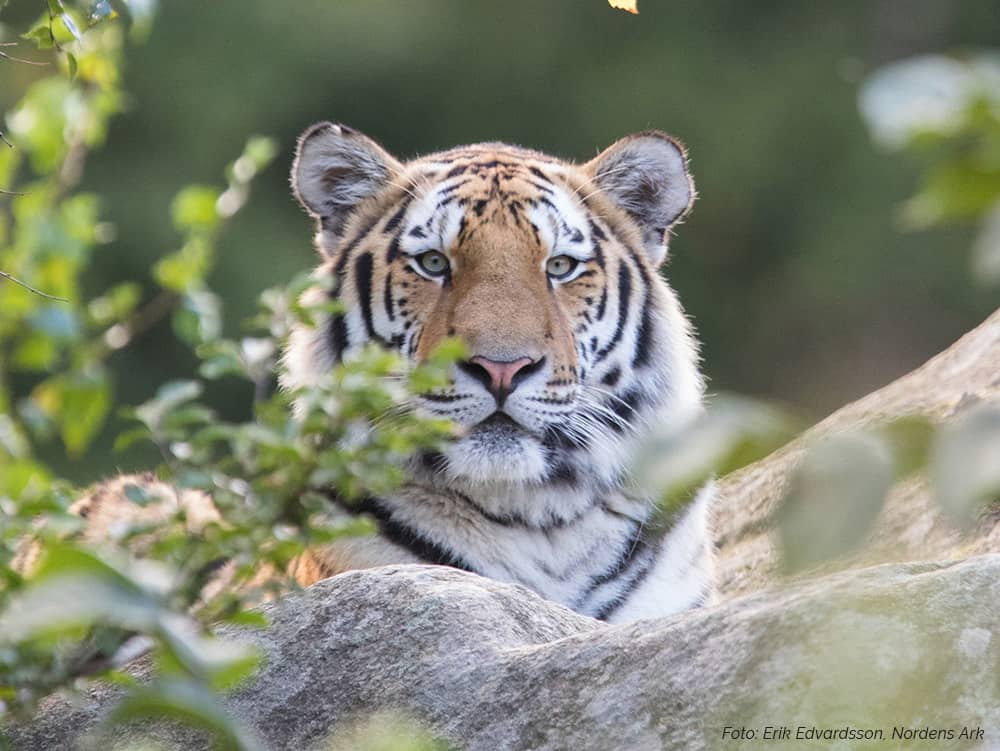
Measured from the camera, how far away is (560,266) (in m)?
3.21

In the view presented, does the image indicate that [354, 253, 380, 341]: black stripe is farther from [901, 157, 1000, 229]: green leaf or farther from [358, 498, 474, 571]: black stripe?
[901, 157, 1000, 229]: green leaf

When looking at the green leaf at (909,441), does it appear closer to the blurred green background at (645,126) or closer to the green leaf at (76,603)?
the green leaf at (76,603)

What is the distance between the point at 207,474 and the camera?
1572 mm

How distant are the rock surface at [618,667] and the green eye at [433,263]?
1119 millimetres

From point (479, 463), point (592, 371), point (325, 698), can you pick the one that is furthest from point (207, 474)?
point (592, 371)

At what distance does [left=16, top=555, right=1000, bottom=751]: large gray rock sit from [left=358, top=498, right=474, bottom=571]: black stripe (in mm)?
847

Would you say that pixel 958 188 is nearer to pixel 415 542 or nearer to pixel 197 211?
pixel 197 211

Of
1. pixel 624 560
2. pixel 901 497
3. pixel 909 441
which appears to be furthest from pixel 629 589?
pixel 909 441

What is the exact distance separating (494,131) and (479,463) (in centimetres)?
1027

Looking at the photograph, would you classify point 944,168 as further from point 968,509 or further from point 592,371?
point 592,371

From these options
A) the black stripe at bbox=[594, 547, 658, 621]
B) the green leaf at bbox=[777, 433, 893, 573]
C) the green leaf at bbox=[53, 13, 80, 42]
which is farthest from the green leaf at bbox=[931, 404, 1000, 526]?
the black stripe at bbox=[594, 547, 658, 621]

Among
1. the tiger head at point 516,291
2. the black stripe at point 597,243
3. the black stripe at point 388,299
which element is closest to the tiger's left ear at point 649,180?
the tiger head at point 516,291

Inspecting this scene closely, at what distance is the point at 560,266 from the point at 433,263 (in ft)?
0.86

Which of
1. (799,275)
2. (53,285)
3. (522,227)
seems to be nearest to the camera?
(53,285)
